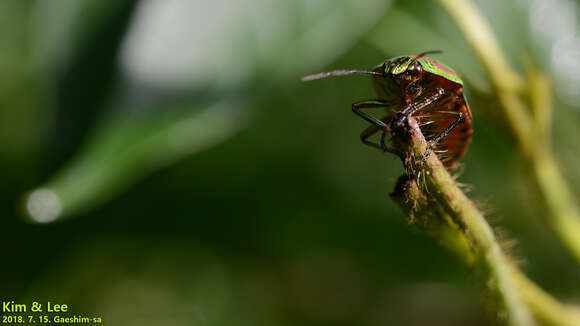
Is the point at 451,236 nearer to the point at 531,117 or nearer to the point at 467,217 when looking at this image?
the point at 467,217

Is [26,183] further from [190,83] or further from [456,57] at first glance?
[456,57]

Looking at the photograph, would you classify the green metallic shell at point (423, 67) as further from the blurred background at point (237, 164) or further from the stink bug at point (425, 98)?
the blurred background at point (237, 164)

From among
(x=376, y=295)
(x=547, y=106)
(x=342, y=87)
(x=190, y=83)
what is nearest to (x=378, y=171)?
(x=342, y=87)

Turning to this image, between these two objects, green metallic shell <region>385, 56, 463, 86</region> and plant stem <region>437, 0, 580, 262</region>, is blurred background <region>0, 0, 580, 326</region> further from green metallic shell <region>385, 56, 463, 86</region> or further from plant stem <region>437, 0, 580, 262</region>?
green metallic shell <region>385, 56, 463, 86</region>

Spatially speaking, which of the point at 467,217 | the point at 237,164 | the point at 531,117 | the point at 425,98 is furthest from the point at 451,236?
the point at 237,164

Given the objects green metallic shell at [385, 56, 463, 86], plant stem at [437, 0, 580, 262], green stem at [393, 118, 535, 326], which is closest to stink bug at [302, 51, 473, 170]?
green metallic shell at [385, 56, 463, 86]
